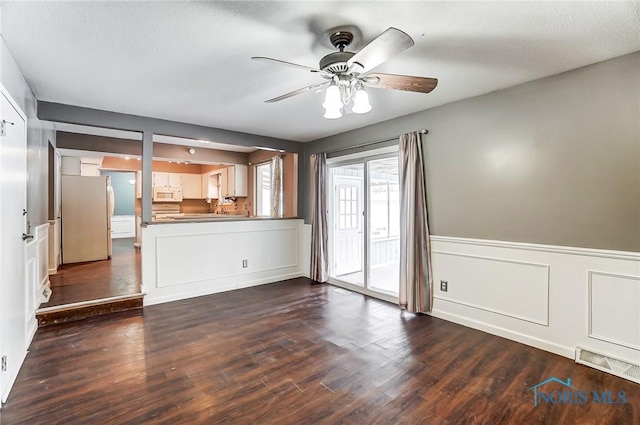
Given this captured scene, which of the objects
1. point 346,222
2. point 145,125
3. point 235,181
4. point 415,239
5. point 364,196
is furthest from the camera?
point 235,181

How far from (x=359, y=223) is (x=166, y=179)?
5.88 meters

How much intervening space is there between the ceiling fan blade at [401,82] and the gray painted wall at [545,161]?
1.36 metres

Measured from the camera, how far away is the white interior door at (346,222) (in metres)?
5.21

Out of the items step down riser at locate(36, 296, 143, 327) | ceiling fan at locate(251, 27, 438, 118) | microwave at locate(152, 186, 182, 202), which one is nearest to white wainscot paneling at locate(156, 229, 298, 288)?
step down riser at locate(36, 296, 143, 327)

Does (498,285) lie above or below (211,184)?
below

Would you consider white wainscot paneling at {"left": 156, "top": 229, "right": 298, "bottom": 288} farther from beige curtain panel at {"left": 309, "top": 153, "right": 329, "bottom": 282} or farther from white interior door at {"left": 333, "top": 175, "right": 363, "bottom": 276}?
white interior door at {"left": 333, "top": 175, "right": 363, "bottom": 276}

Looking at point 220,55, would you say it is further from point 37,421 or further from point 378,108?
point 37,421

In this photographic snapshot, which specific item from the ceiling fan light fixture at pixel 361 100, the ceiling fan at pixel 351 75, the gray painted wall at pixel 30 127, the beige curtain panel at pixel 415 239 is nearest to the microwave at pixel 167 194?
the gray painted wall at pixel 30 127

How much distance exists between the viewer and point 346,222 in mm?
5270

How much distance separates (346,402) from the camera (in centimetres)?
204

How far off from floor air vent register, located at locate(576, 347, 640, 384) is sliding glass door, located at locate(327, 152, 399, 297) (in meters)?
2.39

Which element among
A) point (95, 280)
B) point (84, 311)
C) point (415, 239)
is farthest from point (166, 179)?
point (415, 239)

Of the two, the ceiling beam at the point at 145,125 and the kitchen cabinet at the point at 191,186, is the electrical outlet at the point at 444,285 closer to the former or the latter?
the ceiling beam at the point at 145,125

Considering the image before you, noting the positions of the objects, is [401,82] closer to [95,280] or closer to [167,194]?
[95,280]
